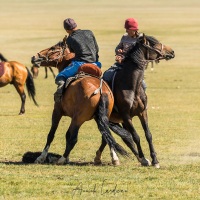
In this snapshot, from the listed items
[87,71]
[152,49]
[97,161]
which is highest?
[152,49]

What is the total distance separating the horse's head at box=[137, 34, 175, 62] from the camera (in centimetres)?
1161

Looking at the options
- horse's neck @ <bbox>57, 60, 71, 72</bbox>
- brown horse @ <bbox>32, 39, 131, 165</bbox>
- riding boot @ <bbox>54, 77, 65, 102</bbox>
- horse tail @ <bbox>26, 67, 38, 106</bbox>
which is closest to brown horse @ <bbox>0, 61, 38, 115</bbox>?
horse tail @ <bbox>26, 67, 38, 106</bbox>

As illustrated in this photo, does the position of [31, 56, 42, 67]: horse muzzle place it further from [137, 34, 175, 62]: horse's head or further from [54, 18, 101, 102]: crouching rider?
[137, 34, 175, 62]: horse's head

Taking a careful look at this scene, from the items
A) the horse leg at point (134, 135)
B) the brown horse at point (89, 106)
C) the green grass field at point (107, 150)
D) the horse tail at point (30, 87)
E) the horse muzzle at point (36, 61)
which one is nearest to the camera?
the green grass field at point (107, 150)

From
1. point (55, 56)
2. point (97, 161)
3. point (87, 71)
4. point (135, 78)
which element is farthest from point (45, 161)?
point (135, 78)

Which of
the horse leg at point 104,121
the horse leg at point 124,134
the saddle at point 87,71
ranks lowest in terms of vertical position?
the horse leg at point 124,134

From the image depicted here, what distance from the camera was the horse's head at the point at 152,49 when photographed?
1161 centimetres

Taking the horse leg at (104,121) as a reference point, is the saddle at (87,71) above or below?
above

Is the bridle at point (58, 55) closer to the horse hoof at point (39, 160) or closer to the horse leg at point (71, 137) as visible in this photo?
the horse leg at point (71, 137)

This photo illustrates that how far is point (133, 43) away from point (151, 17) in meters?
73.2

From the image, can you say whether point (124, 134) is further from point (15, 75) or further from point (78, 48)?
point (15, 75)

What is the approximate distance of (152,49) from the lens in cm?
1162

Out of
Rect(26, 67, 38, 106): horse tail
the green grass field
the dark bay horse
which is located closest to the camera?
the green grass field

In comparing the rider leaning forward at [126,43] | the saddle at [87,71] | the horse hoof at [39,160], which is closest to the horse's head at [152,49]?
the rider leaning forward at [126,43]
